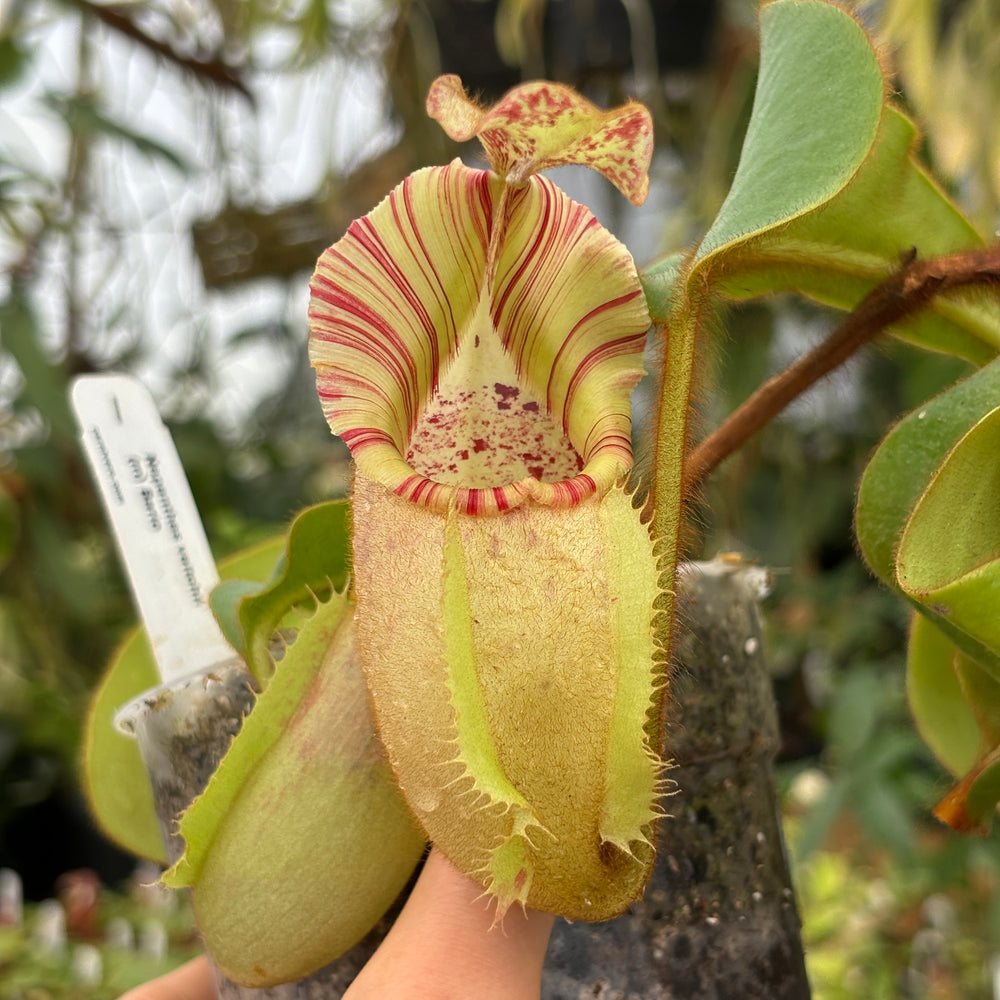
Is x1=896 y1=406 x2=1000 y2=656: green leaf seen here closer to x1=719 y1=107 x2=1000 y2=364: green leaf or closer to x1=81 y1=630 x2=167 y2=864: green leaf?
x1=719 y1=107 x2=1000 y2=364: green leaf

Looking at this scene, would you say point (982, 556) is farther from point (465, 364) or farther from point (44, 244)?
point (44, 244)

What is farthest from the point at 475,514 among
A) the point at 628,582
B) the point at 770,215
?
the point at 770,215

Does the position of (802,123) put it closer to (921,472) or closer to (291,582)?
(921,472)

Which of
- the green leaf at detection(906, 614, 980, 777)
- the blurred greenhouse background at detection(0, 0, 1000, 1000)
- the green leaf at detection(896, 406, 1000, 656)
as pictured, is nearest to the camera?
the green leaf at detection(896, 406, 1000, 656)

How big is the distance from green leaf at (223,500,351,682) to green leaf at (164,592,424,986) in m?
0.06

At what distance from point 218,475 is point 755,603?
5.21ft

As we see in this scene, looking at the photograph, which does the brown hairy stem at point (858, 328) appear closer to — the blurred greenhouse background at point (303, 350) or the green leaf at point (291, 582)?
the green leaf at point (291, 582)

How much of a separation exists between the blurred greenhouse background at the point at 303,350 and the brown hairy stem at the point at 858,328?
89cm

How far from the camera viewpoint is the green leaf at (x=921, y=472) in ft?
1.21

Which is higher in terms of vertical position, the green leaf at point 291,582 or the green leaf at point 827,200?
the green leaf at point 827,200

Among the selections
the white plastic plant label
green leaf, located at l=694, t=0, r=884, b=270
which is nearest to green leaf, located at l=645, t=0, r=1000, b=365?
green leaf, located at l=694, t=0, r=884, b=270

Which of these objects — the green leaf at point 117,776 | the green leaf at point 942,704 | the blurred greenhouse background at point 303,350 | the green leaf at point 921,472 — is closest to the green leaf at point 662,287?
the green leaf at point 921,472

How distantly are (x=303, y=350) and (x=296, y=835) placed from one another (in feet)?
6.89

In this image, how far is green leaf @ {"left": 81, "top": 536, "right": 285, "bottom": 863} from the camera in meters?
0.54
